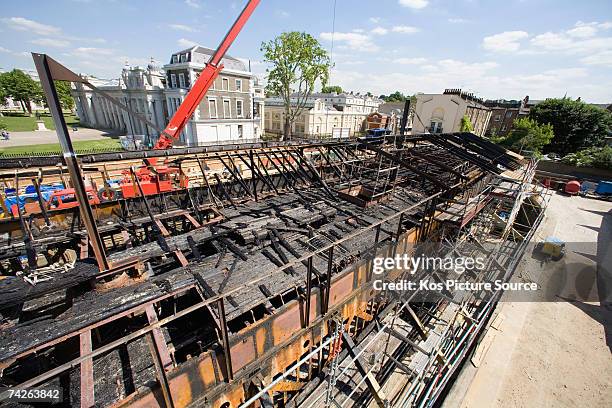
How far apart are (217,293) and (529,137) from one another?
46371 millimetres

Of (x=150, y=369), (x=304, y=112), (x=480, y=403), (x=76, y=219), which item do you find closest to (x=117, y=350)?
(x=150, y=369)

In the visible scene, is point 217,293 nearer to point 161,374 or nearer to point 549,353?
point 161,374

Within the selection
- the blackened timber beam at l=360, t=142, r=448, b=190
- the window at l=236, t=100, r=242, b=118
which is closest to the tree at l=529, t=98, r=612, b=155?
the window at l=236, t=100, r=242, b=118

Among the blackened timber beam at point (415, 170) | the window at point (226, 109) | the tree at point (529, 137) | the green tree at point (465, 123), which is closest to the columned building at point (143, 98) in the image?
the window at point (226, 109)

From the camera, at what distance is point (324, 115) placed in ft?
152

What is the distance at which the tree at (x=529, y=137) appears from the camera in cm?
3541

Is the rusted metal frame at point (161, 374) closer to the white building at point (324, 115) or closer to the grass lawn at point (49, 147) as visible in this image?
the grass lawn at point (49, 147)

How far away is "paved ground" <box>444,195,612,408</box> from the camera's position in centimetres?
880

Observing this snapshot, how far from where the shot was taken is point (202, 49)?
34.1 m

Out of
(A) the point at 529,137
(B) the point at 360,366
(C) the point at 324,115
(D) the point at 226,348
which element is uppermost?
(C) the point at 324,115

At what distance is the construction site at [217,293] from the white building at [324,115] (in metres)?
34.2

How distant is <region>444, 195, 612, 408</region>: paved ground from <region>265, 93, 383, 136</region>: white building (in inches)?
1276

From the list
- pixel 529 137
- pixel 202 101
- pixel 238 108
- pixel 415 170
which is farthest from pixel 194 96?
pixel 529 137

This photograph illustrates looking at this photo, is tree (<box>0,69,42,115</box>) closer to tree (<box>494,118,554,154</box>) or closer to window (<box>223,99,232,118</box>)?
window (<box>223,99,232,118</box>)
